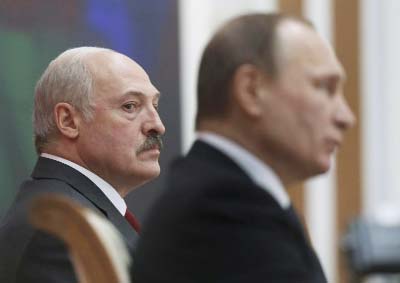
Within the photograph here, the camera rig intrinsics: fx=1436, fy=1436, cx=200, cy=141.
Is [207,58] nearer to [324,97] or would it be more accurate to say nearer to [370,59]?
[324,97]

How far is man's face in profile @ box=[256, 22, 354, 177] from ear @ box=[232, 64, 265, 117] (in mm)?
17

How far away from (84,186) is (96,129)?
0.17m

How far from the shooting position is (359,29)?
9852 millimetres

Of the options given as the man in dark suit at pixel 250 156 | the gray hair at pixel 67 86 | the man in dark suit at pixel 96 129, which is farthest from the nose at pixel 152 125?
the man in dark suit at pixel 250 156

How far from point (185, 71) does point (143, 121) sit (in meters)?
3.95

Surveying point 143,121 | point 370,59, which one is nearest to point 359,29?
point 370,59

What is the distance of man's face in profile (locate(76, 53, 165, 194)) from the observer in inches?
133

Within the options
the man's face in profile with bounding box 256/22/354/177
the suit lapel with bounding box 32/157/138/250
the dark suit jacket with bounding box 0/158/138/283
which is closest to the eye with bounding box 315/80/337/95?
the man's face in profile with bounding box 256/22/354/177

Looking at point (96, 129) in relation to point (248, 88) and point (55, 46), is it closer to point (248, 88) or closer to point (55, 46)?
point (248, 88)

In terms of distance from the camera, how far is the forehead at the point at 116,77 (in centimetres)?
341

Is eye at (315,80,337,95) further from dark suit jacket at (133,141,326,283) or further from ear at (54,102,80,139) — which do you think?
ear at (54,102,80,139)

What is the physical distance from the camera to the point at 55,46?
5512 millimetres

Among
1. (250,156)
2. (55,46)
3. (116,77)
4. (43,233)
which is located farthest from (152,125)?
(55,46)

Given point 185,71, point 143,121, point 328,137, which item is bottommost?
point 185,71
